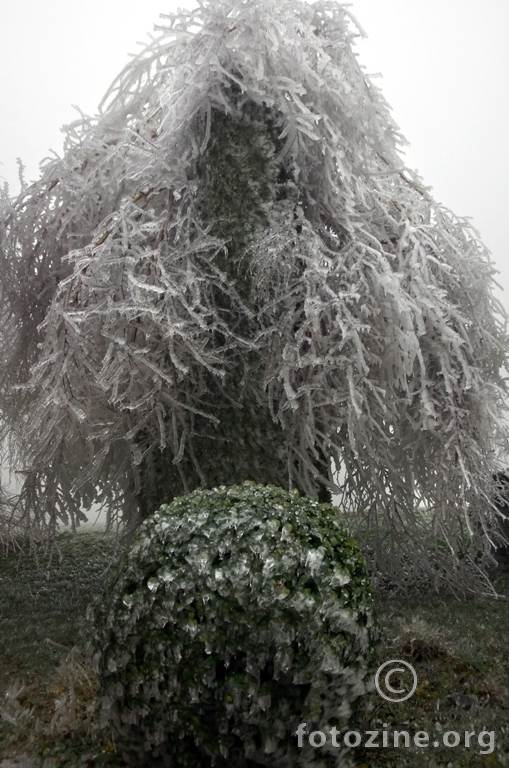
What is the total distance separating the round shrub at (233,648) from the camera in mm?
2773

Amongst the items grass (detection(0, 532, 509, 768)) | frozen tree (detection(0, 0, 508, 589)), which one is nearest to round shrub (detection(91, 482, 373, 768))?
grass (detection(0, 532, 509, 768))

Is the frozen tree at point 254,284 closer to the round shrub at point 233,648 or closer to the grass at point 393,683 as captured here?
the grass at point 393,683

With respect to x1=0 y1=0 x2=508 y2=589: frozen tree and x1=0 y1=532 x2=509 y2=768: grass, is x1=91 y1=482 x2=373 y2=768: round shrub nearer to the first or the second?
x1=0 y1=532 x2=509 y2=768: grass

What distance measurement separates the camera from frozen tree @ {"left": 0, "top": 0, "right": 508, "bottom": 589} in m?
4.90

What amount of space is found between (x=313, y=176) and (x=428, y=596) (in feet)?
13.7

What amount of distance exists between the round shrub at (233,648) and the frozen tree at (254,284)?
1.88m

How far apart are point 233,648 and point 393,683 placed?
1895 mm

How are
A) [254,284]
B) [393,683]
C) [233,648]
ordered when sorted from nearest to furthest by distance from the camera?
[233,648] → [393,683] → [254,284]

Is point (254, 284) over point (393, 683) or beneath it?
over

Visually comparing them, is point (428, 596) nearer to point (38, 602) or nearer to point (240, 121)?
point (38, 602)

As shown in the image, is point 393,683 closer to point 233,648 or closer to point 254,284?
point 233,648

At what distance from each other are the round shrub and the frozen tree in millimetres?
1881

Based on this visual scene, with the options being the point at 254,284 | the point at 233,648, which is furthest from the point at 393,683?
the point at 254,284

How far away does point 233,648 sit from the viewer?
2773 mm
